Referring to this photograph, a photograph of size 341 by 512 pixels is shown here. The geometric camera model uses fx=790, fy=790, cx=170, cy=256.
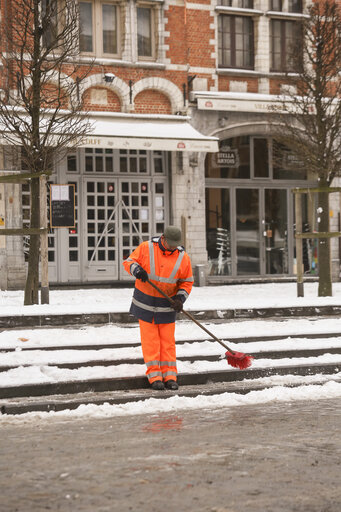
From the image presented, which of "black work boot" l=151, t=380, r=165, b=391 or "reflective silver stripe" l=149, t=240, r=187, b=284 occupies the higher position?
"reflective silver stripe" l=149, t=240, r=187, b=284

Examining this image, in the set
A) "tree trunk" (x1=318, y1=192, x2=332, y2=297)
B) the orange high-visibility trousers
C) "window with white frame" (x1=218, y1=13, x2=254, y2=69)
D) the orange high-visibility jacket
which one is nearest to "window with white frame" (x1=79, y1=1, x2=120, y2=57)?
"window with white frame" (x1=218, y1=13, x2=254, y2=69)

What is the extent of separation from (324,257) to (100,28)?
28.0 ft

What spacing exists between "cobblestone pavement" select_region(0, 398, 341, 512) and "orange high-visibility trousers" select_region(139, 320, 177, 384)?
1.14 meters

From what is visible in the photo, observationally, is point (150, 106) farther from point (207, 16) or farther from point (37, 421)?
point (37, 421)

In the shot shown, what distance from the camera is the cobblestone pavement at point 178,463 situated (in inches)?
173

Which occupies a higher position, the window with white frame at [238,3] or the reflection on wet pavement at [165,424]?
the window with white frame at [238,3]

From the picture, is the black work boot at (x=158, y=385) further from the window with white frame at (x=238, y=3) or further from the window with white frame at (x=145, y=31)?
the window with white frame at (x=238, y=3)

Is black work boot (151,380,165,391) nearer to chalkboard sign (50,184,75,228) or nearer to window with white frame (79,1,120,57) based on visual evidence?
chalkboard sign (50,184,75,228)

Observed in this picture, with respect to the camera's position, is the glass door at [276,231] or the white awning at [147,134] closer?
the white awning at [147,134]

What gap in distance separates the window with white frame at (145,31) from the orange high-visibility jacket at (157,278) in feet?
41.5

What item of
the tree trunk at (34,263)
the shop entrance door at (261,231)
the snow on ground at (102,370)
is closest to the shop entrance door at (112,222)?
the shop entrance door at (261,231)

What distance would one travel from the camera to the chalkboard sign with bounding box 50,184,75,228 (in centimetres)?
1490

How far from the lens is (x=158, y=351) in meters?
7.99

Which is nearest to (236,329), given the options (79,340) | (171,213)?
(79,340)
